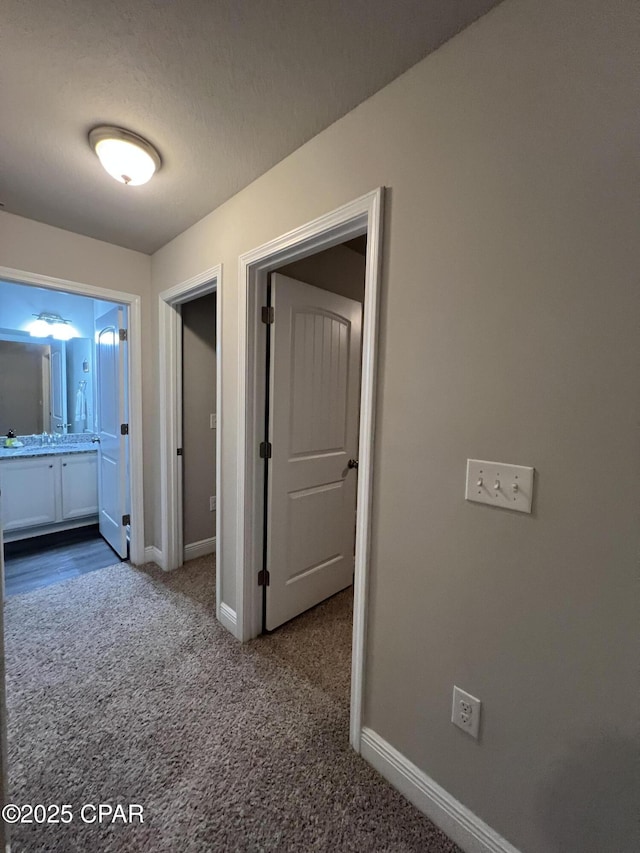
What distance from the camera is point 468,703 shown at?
3.32 ft

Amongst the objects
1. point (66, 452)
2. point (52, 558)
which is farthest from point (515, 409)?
point (66, 452)

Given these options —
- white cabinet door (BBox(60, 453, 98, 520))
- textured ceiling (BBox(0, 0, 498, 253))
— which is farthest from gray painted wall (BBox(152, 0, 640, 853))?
white cabinet door (BBox(60, 453, 98, 520))

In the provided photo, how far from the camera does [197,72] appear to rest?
1.11 m

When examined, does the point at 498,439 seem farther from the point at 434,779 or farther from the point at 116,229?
the point at 116,229

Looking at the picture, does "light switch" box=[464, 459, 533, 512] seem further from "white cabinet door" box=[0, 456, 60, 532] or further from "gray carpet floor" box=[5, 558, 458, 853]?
"white cabinet door" box=[0, 456, 60, 532]

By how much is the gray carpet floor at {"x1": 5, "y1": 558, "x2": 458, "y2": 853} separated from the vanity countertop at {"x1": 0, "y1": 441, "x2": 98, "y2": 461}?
153 cm

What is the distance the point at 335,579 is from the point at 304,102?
8.17 ft

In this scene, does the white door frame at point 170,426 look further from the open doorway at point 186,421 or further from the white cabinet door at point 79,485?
the white cabinet door at point 79,485

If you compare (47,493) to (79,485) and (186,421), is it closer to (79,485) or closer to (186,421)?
(79,485)

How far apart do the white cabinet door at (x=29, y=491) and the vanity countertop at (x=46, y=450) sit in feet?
0.16

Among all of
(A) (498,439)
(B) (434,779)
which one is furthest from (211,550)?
(A) (498,439)

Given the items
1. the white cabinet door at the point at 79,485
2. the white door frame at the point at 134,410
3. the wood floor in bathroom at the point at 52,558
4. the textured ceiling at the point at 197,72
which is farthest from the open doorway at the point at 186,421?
the white cabinet door at the point at 79,485

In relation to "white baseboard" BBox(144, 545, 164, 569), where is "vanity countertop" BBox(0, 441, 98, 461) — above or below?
above

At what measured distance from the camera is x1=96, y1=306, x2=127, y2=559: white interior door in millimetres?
2641
